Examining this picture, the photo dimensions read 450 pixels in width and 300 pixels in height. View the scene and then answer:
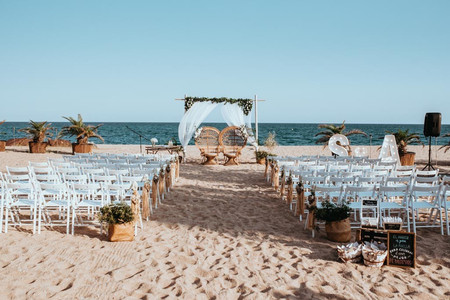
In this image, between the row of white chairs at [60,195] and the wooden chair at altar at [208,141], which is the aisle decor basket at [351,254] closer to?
the row of white chairs at [60,195]

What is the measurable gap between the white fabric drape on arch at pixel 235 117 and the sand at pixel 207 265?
9298 millimetres

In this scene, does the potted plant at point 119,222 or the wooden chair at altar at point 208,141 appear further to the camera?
the wooden chair at altar at point 208,141

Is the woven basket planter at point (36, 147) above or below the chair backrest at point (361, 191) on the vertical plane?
below

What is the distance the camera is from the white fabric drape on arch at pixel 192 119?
15.3 metres

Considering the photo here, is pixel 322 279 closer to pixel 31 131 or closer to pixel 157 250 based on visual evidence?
pixel 157 250

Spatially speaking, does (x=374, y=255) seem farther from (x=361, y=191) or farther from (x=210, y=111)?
(x=210, y=111)

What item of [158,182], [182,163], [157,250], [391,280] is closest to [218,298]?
[157,250]

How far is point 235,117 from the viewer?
15789 mm

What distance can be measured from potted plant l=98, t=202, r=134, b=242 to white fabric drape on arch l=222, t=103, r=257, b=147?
10724mm

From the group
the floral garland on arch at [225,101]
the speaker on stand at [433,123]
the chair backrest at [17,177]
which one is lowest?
the chair backrest at [17,177]

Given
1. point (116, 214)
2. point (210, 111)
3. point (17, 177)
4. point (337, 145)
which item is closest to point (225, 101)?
point (210, 111)

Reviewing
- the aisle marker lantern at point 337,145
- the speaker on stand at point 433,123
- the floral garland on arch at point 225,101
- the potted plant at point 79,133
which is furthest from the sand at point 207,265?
the potted plant at point 79,133

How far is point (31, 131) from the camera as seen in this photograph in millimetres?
18109

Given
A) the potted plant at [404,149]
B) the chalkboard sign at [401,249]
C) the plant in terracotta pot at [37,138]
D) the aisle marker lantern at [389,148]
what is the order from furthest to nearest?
the plant in terracotta pot at [37,138], the potted plant at [404,149], the aisle marker lantern at [389,148], the chalkboard sign at [401,249]
